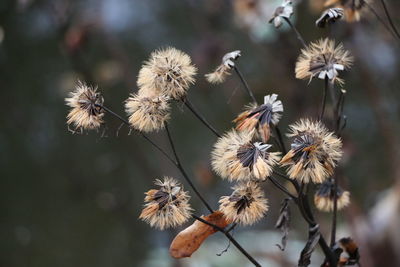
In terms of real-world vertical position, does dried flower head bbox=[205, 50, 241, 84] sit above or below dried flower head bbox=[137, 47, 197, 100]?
above

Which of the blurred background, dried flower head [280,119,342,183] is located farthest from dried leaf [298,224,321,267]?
the blurred background

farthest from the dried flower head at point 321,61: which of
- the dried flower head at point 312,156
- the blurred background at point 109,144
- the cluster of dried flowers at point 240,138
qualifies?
the blurred background at point 109,144

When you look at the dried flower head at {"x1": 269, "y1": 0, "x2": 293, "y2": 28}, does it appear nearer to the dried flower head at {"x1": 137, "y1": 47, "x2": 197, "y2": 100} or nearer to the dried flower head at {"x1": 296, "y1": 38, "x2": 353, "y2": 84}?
the dried flower head at {"x1": 296, "y1": 38, "x2": 353, "y2": 84}

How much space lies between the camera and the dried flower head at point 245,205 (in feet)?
2.38

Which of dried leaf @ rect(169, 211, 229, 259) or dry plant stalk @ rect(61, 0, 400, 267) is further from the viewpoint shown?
dried leaf @ rect(169, 211, 229, 259)

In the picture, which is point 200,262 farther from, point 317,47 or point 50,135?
point 317,47

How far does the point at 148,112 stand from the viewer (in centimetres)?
75

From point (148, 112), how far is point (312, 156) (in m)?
0.23

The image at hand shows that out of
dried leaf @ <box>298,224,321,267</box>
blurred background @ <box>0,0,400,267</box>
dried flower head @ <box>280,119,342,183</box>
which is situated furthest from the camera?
blurred background @ <box>0,0,400,267</box>

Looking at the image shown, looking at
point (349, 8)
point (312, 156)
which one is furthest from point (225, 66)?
point (349, 8)

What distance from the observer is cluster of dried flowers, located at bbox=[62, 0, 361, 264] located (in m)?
0.69

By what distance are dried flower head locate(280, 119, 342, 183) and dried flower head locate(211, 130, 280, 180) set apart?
23 millimetres

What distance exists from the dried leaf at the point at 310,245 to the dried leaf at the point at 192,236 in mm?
121

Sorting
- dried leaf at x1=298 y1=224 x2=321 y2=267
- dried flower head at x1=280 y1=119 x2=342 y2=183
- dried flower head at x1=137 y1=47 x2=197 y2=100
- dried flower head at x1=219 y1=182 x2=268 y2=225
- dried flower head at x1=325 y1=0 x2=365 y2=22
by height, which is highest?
dried flower head at x1=325 y1=0 x2=365 y2=22
